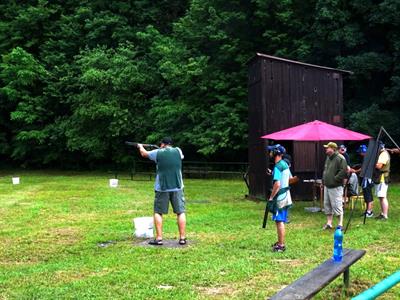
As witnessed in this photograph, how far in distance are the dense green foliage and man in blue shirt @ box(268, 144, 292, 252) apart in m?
14.8

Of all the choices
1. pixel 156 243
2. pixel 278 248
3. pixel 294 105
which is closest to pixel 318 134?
pixel 294 105

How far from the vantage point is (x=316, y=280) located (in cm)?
486

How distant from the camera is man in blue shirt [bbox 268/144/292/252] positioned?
25.6 feet

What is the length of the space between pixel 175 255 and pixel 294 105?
878 centimetres

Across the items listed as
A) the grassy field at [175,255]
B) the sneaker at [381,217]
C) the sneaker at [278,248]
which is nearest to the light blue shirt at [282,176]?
the sneaker at [278,248]

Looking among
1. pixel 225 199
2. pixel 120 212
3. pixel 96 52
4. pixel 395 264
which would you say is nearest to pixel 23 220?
pixel 120 212

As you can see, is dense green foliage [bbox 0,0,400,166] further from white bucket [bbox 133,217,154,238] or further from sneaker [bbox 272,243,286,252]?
sneaker [bbox 272,243,286,252]

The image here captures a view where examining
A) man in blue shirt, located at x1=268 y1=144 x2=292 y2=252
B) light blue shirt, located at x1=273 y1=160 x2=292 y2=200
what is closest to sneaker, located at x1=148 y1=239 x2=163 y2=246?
man in blue shirt, located at x1=268 y1=144 x2=292 y2=252

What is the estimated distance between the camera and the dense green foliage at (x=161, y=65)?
23453 mm

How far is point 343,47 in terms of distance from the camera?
2433 centimetres

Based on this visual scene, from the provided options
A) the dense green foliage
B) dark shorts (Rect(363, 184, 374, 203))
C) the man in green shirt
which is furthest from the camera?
the dense green foliage

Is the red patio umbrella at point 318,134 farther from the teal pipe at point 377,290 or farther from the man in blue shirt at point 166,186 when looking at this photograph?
the teal pipe at point 377,290

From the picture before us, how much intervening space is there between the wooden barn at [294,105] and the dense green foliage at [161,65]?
6.88 metres

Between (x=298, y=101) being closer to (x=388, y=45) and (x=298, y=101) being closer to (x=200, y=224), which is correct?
(x=200, y=224)
